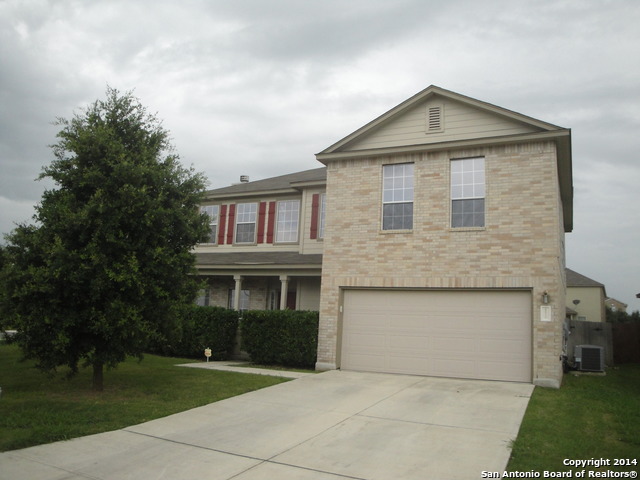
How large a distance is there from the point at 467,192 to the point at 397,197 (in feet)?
5.89

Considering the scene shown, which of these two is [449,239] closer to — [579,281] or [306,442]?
[306,442]

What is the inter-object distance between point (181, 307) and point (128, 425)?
2678 millimetres

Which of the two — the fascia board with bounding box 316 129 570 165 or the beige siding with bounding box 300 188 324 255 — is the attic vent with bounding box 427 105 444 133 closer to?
the fascia board with bounding box 316 129 570 165

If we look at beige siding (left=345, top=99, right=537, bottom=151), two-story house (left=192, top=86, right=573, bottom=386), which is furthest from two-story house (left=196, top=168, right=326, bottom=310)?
beige siding (left=345, top=99, right=537, bottom=151)

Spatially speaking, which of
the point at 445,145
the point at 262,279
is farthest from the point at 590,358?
the point at 262,279

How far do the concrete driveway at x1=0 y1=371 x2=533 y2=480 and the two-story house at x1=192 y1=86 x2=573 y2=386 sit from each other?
211 cm

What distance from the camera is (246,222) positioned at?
20000 mm

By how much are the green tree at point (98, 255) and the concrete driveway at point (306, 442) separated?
2.20m

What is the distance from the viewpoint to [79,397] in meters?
9.75

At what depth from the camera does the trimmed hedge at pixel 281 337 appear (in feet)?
46.7

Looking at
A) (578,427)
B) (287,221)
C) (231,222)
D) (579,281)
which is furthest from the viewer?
(579,281)

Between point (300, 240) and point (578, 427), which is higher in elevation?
point (300, 240)

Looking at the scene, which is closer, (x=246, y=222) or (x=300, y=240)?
(x=300, y=240)

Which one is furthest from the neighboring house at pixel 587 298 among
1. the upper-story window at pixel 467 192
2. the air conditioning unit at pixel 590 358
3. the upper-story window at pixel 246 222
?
the upper-story window at pixel 467 192
